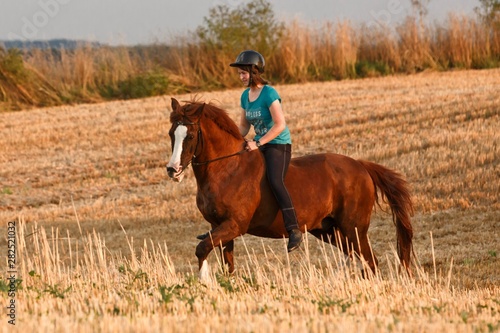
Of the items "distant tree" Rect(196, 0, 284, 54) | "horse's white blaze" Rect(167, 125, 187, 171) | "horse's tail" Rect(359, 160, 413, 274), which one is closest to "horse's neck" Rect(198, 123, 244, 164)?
"horse's white blaze" Rect(167, 125, 187, 171)

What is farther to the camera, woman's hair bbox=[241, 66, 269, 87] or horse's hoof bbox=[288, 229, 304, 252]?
horse's hoof bbox=[288, 229, 304, 252]

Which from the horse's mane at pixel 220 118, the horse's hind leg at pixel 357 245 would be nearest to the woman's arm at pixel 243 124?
the horse's mane at pixel 220 118

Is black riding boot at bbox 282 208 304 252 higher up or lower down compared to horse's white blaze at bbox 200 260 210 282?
higher up

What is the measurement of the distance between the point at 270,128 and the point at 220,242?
1229 mm

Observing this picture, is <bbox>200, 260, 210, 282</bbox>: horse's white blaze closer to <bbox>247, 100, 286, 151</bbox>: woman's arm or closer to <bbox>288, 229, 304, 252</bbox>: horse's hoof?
<bbox>288, 229, 304, 252</bbox>: horse's hoof

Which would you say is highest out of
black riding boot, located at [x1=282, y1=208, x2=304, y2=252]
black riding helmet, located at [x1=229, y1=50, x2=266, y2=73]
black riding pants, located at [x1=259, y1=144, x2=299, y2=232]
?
black riding helmet, located at [x1=229, y1=50, x2=266, y2=73]

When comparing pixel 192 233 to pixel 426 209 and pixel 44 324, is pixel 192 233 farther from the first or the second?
pixel 44 324

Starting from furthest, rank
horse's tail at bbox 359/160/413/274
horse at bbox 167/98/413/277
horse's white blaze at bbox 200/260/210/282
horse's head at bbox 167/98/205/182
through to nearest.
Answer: horse's tail at bbox 359/160/413/274, horse at bbox 167/98/413/277, horse's head at bbox 167/98/205/182, horse's white blaze at bbox 200/260/210/282

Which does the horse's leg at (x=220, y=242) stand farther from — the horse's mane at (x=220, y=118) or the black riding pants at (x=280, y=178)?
the horse's mane at (x=220, y=118)

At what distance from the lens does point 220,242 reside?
27.1 feet

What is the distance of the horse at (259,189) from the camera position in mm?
8336

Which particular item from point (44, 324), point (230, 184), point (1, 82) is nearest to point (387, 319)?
point (44, 324)

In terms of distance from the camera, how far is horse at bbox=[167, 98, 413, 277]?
8336 mm

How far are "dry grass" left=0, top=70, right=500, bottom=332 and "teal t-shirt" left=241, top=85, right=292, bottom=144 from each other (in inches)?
44.6
